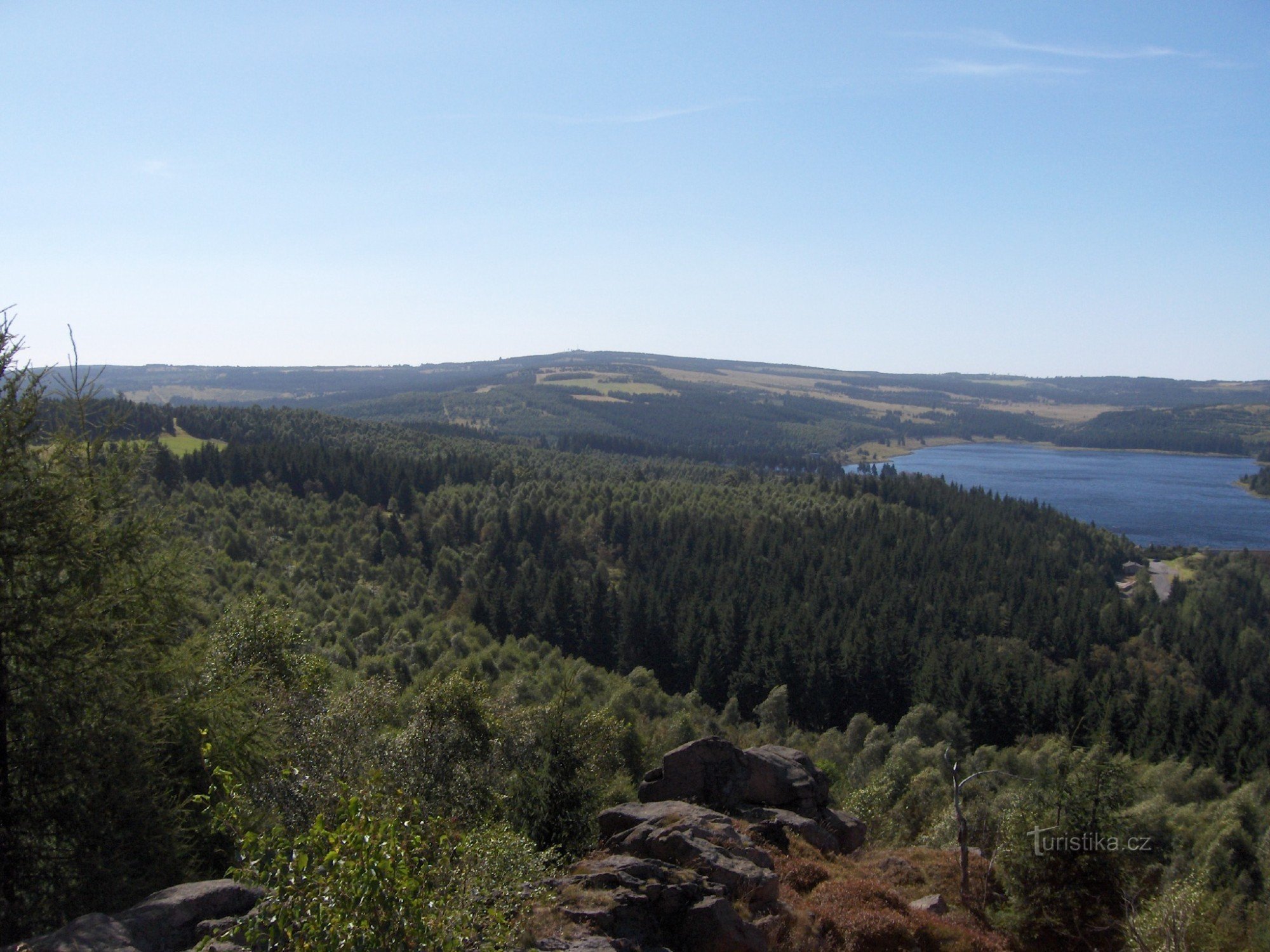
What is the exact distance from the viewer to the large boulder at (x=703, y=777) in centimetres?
2872

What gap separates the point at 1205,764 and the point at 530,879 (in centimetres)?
7818

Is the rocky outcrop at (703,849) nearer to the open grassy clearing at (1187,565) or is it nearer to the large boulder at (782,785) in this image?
the large boulder at (782,785)

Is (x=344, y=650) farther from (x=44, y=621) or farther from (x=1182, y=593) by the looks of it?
(x=1182, y=593)

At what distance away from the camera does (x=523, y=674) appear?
6656cm

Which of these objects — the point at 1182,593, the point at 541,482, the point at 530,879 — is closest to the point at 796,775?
the point at 530,879

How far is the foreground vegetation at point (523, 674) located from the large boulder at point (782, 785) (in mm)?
5869

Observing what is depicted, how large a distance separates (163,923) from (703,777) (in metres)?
19.2

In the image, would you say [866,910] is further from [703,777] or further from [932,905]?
[703,777]

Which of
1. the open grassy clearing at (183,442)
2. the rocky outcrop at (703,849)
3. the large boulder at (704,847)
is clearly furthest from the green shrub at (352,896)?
the open grassy clearing at (183,442)

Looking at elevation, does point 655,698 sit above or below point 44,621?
below

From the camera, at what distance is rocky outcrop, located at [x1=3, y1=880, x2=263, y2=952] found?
12.1 meters

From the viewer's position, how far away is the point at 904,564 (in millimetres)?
126500

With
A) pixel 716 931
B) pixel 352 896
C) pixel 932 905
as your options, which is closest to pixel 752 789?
pixel 932 905

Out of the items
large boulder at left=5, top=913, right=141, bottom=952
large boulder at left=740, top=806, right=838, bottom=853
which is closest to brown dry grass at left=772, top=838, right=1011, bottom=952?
large boulder at left=740, top=806, right=838, bottom=853
